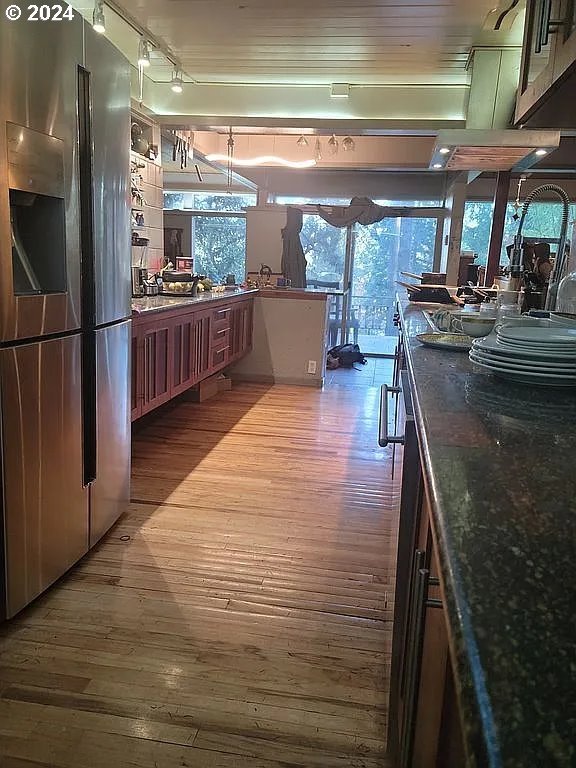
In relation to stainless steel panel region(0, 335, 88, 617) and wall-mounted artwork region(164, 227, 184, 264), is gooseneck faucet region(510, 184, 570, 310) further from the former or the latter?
wall-mounted artwork region(164, 227, 184, 264)

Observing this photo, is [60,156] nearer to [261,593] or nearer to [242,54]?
[261,593]

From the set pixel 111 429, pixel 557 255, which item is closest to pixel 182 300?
pixel 111 429

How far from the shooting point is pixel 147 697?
1570 millimetres

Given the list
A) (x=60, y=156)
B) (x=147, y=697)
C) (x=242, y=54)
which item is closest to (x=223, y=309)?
(x=242, y=54)

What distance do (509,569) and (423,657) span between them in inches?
22.3

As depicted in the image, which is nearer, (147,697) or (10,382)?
(147,697)

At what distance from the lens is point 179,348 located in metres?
3.79

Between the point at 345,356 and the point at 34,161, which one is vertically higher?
the point at 34,161

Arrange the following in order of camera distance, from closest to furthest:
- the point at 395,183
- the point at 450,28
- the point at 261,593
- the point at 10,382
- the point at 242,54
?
the point at 10,382, the point at 261,593, the point at 450,28, the point at 242,54, the point at 395,183

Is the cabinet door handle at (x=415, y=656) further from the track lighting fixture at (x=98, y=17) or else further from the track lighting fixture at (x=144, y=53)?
the track lighting fixture at (x=144, y=53)

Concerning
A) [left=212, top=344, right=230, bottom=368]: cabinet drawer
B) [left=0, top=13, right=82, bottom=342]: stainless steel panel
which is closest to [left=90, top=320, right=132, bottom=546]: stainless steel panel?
[left=0, top=13, right=82, bottom=342]: stainless steel panel

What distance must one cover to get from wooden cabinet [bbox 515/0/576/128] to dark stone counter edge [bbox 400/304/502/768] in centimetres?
133

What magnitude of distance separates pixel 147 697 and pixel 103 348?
1225mm

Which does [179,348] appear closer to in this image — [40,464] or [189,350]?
[189,350]
